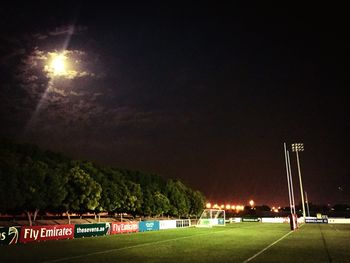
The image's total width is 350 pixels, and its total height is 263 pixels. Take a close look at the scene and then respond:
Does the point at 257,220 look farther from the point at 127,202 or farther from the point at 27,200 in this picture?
the point at 27,200

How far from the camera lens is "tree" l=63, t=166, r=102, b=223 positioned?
50281 millimetres

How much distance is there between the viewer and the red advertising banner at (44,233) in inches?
1190

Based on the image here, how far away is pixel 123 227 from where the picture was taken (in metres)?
44.1

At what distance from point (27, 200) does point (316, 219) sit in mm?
60722

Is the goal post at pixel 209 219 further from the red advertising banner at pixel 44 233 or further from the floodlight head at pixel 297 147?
the red advertising banner at pixel 44 233

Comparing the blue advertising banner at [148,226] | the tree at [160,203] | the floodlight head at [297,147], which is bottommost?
the blue advertising banner at [148,226]

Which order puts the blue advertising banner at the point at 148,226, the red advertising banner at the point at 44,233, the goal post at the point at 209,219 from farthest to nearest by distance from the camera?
the goal post at the point at 209,219 < the blue advertising banner at the point at 148,226 < the red advertising banner at the point at 44,233

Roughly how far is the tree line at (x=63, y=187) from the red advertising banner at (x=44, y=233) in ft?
31.2

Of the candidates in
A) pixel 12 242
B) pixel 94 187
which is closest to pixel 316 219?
pixel 94 187

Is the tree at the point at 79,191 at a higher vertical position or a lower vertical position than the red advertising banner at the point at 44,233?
higher

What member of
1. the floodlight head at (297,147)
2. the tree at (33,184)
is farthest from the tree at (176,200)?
the tree at (33,184)

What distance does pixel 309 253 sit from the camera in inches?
838

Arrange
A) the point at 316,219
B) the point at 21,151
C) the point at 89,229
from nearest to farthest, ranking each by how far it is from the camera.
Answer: the point at 89,229 < the point at 21,151 < the point at 316,219

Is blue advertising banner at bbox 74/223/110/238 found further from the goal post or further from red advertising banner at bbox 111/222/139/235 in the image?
the goal post
